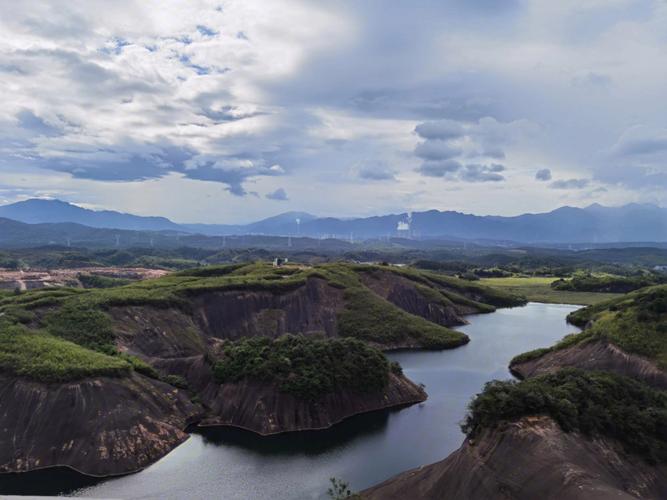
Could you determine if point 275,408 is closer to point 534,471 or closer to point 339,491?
point 339,491

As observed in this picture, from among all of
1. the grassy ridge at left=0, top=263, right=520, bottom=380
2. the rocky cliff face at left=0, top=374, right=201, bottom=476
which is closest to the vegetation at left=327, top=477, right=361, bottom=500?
the rocky cliff face at left=0, top=374, right=201, bottom=476

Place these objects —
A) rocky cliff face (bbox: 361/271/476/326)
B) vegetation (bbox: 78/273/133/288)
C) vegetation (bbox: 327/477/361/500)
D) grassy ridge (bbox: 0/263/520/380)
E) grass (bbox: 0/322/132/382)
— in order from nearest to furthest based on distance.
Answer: vegetation (bbox: 327/477/361/500)
grass (bbox: 0/322/132/382)
grassy ridge (bbox: 0/263/520/380)
rocky cliff face (bbox: 361/271/476/326)
vegetation (bbox: 78/273/133/288)

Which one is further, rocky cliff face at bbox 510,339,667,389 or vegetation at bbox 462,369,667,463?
rocky cliff face at bbox 510,339,667,389

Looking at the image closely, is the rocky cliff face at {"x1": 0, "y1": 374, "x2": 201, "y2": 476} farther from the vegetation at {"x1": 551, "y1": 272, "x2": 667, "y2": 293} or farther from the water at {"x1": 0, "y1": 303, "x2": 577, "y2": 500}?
the vegetation at {"x1": 551, "y1": 272, "x2": 667, "y2": 293}

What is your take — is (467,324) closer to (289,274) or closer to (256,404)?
(289,274)

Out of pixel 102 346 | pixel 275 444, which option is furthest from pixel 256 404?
pixel 102 346

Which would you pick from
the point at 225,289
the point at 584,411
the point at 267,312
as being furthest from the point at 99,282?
the point at 584,411
